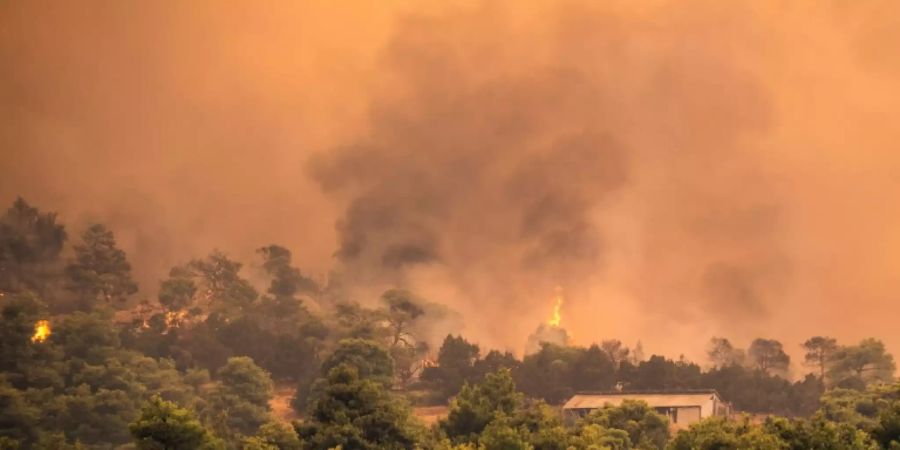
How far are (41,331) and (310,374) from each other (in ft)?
80.5

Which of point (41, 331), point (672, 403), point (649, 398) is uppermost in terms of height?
point (41, 331)

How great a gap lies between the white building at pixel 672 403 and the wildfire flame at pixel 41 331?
45.9 metres

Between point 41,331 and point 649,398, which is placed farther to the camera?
point 41,331

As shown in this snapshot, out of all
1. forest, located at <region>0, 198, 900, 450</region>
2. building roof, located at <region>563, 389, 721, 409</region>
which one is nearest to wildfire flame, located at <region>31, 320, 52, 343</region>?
forest, located at <region>0, 198, 900, 450</region>

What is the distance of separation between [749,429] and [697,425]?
3.87 m

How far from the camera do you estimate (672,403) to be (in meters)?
105

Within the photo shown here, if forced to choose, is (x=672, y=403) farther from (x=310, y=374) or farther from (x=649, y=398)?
(x=310, y=374)

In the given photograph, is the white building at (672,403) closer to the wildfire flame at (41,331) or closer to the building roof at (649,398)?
the building roof at (649,398)

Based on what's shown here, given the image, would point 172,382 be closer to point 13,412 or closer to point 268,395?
point 268,395

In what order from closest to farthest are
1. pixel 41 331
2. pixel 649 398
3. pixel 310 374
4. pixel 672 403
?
1. pixel 672 403
2. pixel 649 398
3. pixel 41 331
4. pixel 310 374

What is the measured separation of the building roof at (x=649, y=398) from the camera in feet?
346

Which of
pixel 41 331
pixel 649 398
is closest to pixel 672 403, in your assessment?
pixel 649 398

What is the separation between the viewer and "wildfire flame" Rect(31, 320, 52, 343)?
109 m

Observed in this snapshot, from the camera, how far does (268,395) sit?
107m
